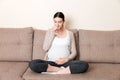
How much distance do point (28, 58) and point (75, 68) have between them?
80 centimetres

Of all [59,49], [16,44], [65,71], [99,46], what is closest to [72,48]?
[59,49]

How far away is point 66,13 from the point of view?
333cm

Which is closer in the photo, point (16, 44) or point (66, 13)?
point (16, 44)

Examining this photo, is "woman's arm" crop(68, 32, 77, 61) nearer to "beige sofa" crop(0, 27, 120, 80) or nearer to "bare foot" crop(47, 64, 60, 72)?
"beige sofa" crop(0, 27, 120, 80)

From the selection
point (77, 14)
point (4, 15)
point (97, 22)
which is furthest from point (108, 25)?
point (4, 15)

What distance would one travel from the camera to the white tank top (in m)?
2.96

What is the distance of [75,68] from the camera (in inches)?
102

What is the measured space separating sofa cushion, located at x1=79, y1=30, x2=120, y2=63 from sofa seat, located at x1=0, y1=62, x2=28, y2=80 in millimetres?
799

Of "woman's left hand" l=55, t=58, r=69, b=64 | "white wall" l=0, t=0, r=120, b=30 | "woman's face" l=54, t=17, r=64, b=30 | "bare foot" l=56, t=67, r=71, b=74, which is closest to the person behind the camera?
"bare foot" l=56, t=67, r=71, b=74

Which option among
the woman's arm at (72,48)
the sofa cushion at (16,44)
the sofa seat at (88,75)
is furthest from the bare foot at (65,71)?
the sofa cushion at (16,44)

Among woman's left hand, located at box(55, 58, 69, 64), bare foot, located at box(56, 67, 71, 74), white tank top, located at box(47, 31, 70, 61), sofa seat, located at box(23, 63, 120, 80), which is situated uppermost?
white tank top, located at box(47, 31, 70, 61)

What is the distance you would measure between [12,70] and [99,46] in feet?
3.86

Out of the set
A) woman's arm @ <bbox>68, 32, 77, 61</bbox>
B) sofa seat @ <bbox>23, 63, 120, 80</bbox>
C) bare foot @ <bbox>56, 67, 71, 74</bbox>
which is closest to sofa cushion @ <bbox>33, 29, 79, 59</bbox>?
woman's arm @ <bbox>68, 32, 77, 61</bbox>

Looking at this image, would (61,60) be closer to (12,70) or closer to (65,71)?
(65,71)
